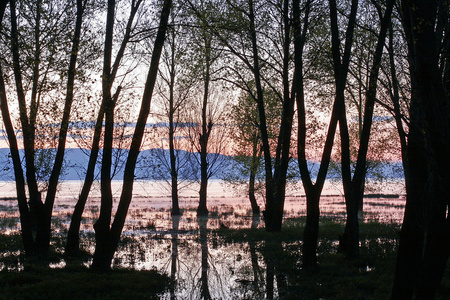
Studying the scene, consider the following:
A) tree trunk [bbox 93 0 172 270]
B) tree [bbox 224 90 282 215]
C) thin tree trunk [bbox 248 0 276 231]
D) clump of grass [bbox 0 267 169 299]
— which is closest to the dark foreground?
clump of grass [bbox 0 267 169 299]

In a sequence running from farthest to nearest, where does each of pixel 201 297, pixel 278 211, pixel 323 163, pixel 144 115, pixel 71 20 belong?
1. pixel 278 211
2. pixel 71 20
3. pixel 323 163
4. pixel 144 115
5. pixel 201 297

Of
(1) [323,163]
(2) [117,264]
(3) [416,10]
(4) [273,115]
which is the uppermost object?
(4) [273,115]

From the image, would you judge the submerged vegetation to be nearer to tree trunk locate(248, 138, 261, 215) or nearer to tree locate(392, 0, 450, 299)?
tree locate(392, 0, 450, 299)

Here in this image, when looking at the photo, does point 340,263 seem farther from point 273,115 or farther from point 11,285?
point 273,115

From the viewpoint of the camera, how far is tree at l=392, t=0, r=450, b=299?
6.72 m

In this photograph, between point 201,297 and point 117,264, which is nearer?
point 201,297

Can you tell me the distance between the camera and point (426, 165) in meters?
7.21

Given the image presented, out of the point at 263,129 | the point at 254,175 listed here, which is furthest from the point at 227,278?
the point at 254,175

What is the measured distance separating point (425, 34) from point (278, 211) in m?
17.2

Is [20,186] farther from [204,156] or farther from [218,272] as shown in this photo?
[204,156]

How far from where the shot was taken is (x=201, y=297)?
998 cm

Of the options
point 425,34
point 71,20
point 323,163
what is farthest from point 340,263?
point 71,20

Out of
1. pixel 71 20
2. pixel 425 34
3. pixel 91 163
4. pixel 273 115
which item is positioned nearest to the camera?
pixel 425 34

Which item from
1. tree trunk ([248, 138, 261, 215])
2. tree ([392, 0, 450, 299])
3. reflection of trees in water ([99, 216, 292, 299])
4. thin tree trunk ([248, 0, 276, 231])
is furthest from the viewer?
tree trunk ([248, 138, 261, 215])
